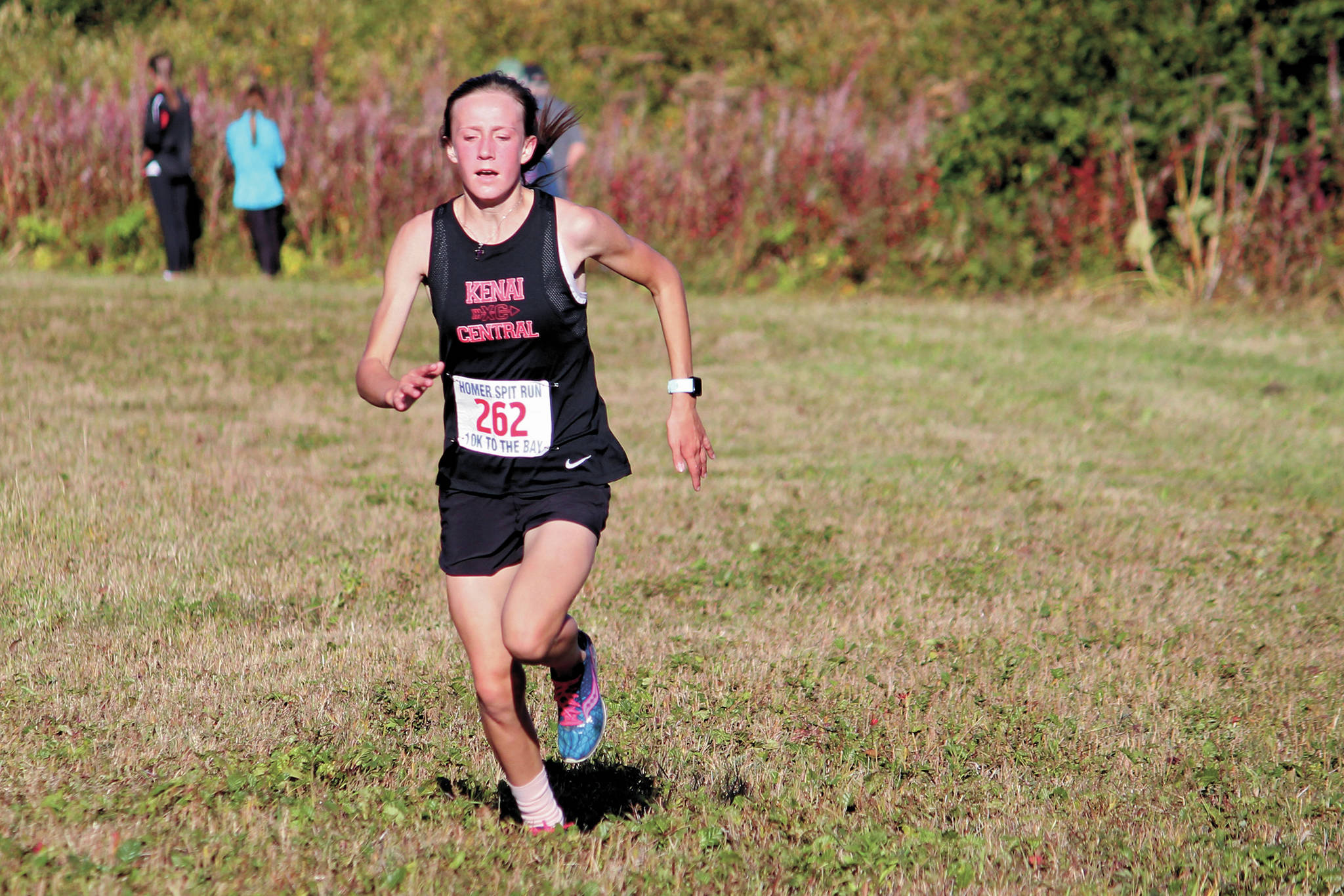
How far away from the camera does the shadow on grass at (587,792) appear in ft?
16.2

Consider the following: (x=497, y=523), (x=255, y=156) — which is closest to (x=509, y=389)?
(x=497, y=523)

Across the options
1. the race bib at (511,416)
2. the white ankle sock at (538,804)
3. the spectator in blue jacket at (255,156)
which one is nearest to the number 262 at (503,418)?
the race bib at (511,416)

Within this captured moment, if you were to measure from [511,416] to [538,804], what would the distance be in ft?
3.98

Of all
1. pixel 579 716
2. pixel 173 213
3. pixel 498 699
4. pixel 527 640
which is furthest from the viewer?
pixel 173 213

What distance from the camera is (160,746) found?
5141 mm

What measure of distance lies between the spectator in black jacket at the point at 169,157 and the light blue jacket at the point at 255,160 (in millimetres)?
542

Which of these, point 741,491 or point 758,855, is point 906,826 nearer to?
point 758,855

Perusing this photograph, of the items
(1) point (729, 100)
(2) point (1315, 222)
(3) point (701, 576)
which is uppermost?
(1) point (729, 100)

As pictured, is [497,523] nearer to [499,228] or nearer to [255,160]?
[499,228]

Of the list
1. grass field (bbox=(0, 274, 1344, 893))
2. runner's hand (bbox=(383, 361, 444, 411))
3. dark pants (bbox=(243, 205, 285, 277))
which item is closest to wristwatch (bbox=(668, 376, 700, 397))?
runner's hand (bbox=(383, 361, 444, 411))

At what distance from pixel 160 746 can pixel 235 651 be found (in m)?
1.18

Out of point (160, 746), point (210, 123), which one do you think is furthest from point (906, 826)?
point (210, 123)

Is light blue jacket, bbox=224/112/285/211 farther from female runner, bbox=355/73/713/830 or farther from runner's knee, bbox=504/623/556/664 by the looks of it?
runner's knee, bbox=504/623/556/664

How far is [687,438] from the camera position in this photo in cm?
449
